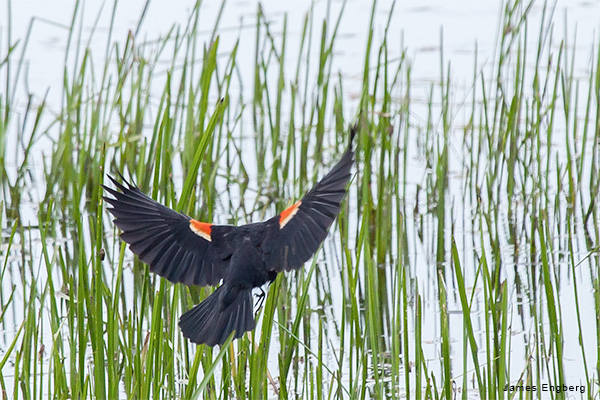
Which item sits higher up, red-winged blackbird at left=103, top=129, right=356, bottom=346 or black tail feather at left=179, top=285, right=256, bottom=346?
red-winged blackbird at left=103, top=129, right=356, bottom=346

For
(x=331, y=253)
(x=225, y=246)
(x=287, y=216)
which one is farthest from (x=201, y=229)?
(x=331, y=253)

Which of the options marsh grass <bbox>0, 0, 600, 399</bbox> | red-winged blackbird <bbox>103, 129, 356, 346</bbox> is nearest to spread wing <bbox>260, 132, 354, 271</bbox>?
red-winged blackbird <bbox>103, 129, 356, 346</bbox>

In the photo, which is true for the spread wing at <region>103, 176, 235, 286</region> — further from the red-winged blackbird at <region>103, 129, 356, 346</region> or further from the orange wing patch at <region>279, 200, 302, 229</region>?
the orange wing patch at <region>279, 200, 302, 229</region>

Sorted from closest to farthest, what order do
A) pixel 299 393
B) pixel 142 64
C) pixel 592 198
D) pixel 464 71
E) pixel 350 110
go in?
1. pixel 299 393
2. pixel 142 64
3. pixel 592 198
4. pixel 350 110
5. pixel 464 71

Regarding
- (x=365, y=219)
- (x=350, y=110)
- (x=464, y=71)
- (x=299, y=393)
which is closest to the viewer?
(x=365, y=219)

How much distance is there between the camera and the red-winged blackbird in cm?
250

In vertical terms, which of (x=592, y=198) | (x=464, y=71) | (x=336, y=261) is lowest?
(x=336, y=261)

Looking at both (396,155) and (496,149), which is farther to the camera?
(496,149)

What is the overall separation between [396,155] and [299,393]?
144 cm

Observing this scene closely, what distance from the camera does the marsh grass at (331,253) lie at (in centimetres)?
263

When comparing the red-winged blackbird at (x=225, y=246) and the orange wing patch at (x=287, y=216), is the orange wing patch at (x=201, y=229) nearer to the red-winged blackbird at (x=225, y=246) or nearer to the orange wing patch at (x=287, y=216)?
the red-winged blackbird at (x=225, y=246)

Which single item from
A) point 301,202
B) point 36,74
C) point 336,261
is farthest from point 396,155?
point 36,74

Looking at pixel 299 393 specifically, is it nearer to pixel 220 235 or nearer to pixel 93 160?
pixel 220 235

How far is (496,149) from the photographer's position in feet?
14.9
